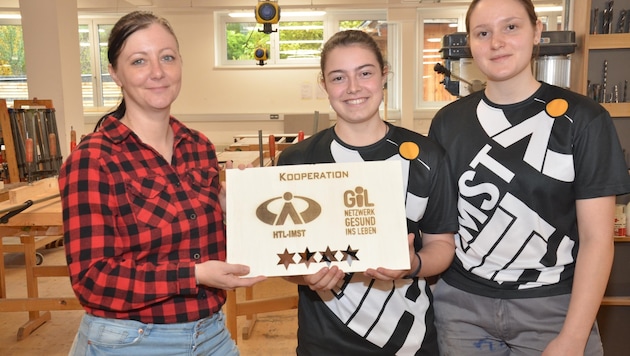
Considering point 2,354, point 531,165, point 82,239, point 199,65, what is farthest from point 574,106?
point 199,65

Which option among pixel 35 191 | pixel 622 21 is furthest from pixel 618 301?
pixel 35 191

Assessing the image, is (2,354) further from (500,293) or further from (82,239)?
(500,293)

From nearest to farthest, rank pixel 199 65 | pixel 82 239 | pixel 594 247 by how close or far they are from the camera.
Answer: pixel 82 239, pixel 594 247, pixel 199 65

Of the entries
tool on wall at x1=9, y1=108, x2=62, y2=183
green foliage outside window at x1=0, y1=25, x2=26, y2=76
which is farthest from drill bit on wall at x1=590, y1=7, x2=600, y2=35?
green foliage outside window at x1=0, y1=25, x2=26, y2=76

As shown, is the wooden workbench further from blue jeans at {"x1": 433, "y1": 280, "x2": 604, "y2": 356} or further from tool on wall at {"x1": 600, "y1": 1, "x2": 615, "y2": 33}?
tool on wall at {"x1": 600, "y1": 1, "x2": 615, "y2": 33}

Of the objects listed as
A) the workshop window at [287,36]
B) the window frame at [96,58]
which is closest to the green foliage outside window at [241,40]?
the workshop window at [287,36]

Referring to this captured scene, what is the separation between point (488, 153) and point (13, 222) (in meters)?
2.04

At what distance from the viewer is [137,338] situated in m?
1.33

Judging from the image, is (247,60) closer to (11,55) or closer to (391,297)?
(11,55)

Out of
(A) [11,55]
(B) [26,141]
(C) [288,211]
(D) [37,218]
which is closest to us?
(C) [288,211]

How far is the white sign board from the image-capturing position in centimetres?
136

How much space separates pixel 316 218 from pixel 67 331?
293cm

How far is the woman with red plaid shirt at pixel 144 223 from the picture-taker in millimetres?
1252

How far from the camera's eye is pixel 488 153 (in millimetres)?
1433
